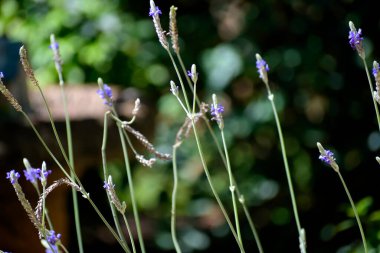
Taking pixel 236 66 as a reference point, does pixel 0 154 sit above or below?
below

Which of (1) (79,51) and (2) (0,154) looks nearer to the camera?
(2) (0,154)

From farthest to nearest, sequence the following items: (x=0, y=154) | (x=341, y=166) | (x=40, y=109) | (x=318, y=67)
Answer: (x=318, y=67)
(x=341, y=166)
(x=40, y=109)
(x=0, y=154)

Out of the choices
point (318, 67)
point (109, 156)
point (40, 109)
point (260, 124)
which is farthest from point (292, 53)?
point (40, 109)

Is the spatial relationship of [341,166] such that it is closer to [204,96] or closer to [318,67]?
[318,67]

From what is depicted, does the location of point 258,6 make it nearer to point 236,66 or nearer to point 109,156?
point 236,66

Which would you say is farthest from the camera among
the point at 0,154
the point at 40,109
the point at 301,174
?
the point at 301,174

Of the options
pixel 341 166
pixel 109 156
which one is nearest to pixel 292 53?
pixel 341 166

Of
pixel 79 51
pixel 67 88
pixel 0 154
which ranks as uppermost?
pixel 79 51
